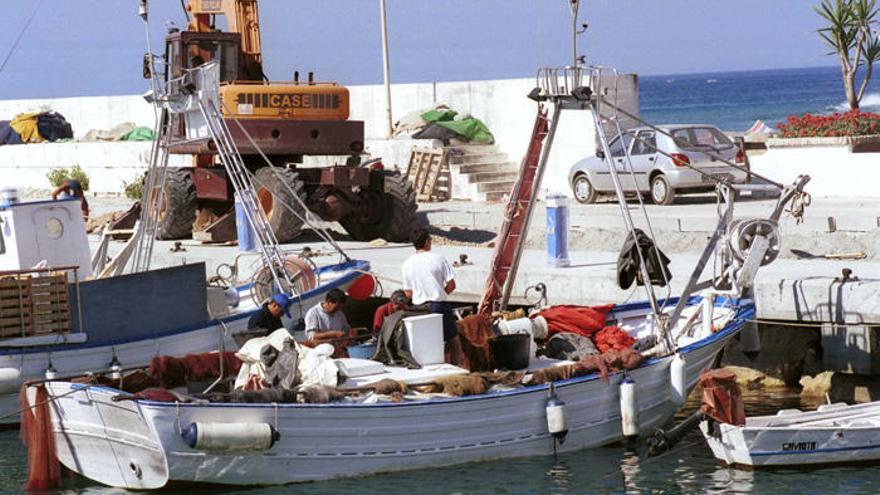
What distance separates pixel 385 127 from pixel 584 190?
6948mm

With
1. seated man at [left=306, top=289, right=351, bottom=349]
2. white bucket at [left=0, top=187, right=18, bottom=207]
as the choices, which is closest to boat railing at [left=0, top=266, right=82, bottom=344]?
white bucket at [left=0, top=187, right=18, bottom=207]

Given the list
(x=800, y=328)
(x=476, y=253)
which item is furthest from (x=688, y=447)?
(x=476, y=253)

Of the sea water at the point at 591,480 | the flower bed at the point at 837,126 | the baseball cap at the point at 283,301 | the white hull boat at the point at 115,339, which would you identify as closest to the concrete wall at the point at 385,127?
the flower bed at the point at 837,126

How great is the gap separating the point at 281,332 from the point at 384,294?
6914 millimetres

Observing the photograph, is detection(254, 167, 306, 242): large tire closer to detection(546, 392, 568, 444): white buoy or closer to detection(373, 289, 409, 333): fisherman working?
detection(373, 289, 409, 333): fisherman working

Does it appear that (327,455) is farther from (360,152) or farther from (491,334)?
(360,152)

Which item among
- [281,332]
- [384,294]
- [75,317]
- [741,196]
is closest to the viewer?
[281,332]

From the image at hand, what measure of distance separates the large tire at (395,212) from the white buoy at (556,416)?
425 inches

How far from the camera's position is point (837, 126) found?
29.2 meters

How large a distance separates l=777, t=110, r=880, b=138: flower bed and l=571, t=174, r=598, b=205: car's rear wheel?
4.11 meters

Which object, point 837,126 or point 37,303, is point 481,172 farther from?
point 37,303

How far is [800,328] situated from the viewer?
16781 millimetres

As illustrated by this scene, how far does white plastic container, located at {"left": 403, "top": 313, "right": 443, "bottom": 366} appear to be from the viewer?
1386 centimetres

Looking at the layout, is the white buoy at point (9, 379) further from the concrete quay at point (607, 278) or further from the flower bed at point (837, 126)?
the flower bed at point (837, 126)
